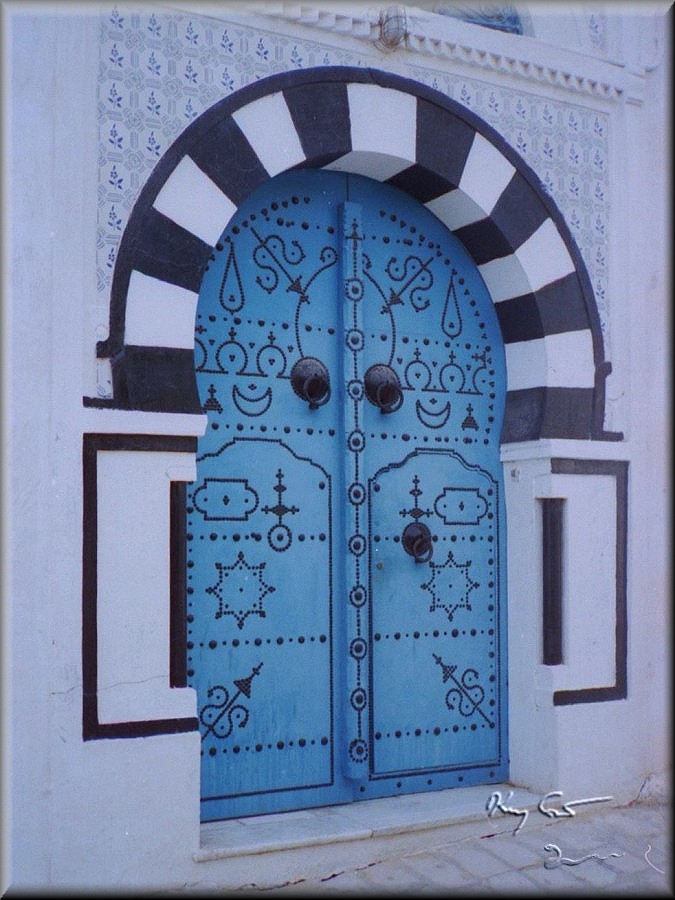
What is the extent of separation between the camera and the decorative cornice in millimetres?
3963

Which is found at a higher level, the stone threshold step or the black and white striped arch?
the black and white striped arch

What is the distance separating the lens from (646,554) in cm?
455

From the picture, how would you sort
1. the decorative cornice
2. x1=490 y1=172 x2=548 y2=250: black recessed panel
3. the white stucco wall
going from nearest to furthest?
1. the white stucco wall
2. the decorative cornice
3. x1=490 y1=172 x2=548 y2=250: black recessed panel

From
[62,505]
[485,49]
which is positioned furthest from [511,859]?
[485,49]

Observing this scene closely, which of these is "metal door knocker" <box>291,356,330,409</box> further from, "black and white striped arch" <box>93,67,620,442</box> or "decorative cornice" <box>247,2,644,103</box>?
"decorative cornice" <box>247,2,644,103</box>

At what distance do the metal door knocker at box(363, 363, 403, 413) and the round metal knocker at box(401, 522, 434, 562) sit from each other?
0.47 m

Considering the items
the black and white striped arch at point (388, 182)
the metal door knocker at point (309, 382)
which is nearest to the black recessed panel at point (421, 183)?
the black and white striped arch at point (388, 182)

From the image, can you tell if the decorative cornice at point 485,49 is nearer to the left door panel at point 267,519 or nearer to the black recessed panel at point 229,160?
the black recessed panel at point 229,160

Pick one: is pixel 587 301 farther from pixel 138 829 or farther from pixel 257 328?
pixel 138 829

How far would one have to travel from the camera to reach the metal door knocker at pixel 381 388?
4.14 metres

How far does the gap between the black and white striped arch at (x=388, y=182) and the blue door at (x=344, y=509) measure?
0.55ft

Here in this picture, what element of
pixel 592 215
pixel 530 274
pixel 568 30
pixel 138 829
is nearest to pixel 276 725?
pixel 138 829

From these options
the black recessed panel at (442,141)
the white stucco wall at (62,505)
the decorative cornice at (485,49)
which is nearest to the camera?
the white stucco wall at (62,505)
